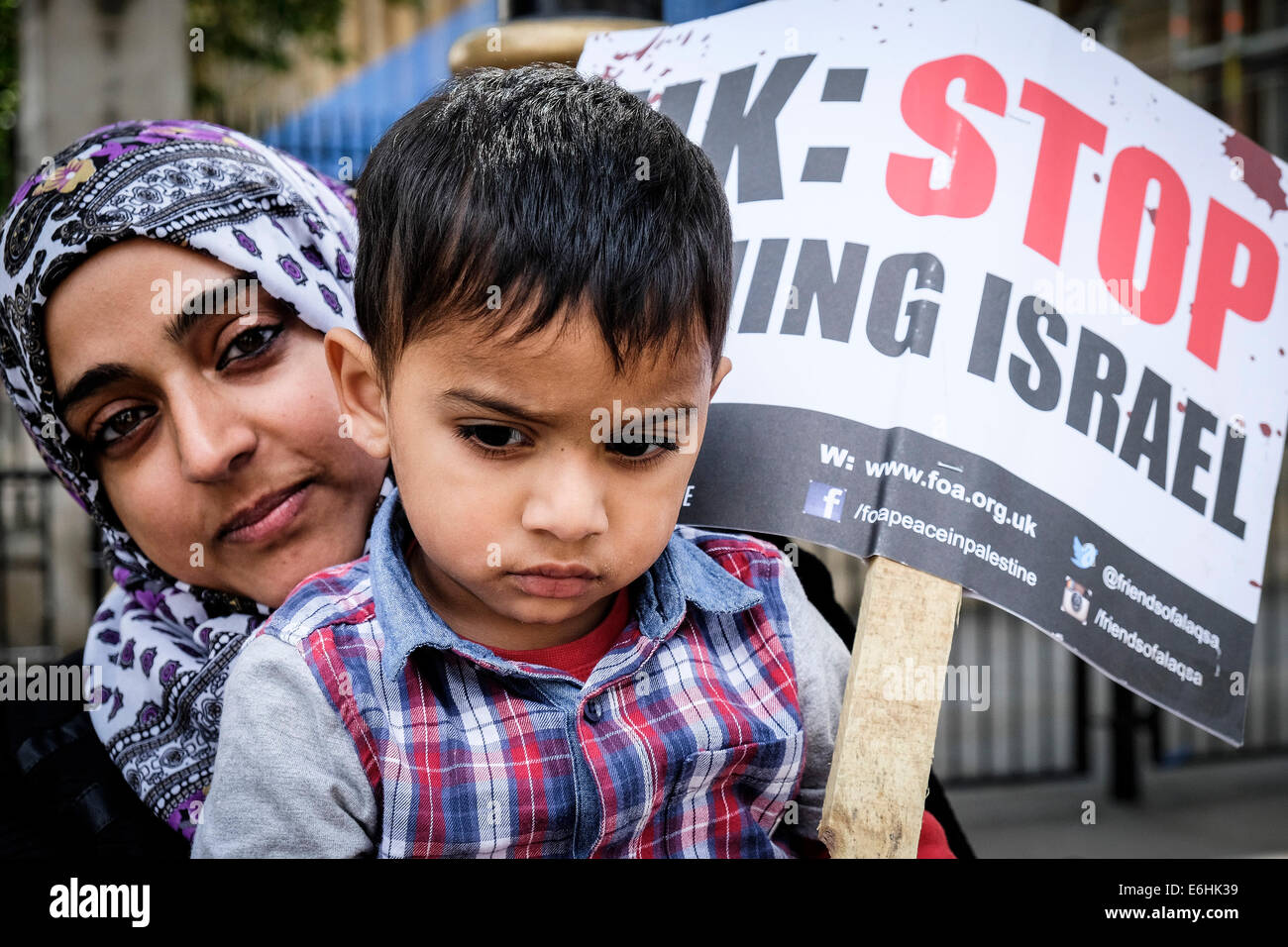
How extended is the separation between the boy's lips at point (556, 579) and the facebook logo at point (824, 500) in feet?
0.95

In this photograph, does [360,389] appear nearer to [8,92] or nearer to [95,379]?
[95,379]

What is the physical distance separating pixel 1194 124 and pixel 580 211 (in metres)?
0.82

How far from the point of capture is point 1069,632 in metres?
1.32

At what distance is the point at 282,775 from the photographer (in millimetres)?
1150

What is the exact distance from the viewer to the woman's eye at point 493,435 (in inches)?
44.4

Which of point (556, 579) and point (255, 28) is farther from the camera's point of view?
point (255, 28)

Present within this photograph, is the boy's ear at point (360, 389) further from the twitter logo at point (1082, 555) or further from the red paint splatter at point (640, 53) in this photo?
the twitter logo at point (1082, 555)

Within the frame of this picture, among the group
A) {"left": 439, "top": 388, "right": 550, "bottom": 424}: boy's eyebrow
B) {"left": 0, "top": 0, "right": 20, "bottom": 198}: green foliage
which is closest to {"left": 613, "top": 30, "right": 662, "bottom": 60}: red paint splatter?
{"left": 439, "top": 388, "right": 550, "bottom": 424}: boy's eyebrow

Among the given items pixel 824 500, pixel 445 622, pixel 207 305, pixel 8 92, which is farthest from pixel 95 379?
pixel 8 92

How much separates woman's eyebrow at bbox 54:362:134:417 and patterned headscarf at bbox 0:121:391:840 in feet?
0.35

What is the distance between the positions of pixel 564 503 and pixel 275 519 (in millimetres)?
648

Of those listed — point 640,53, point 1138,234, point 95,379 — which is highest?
point 640,53

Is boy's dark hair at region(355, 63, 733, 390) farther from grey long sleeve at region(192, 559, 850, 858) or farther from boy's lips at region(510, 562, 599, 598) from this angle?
grey long sleeve at region(192, 559, 850, 858)

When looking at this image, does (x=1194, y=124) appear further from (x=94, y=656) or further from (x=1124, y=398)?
(x=94, y=656)
